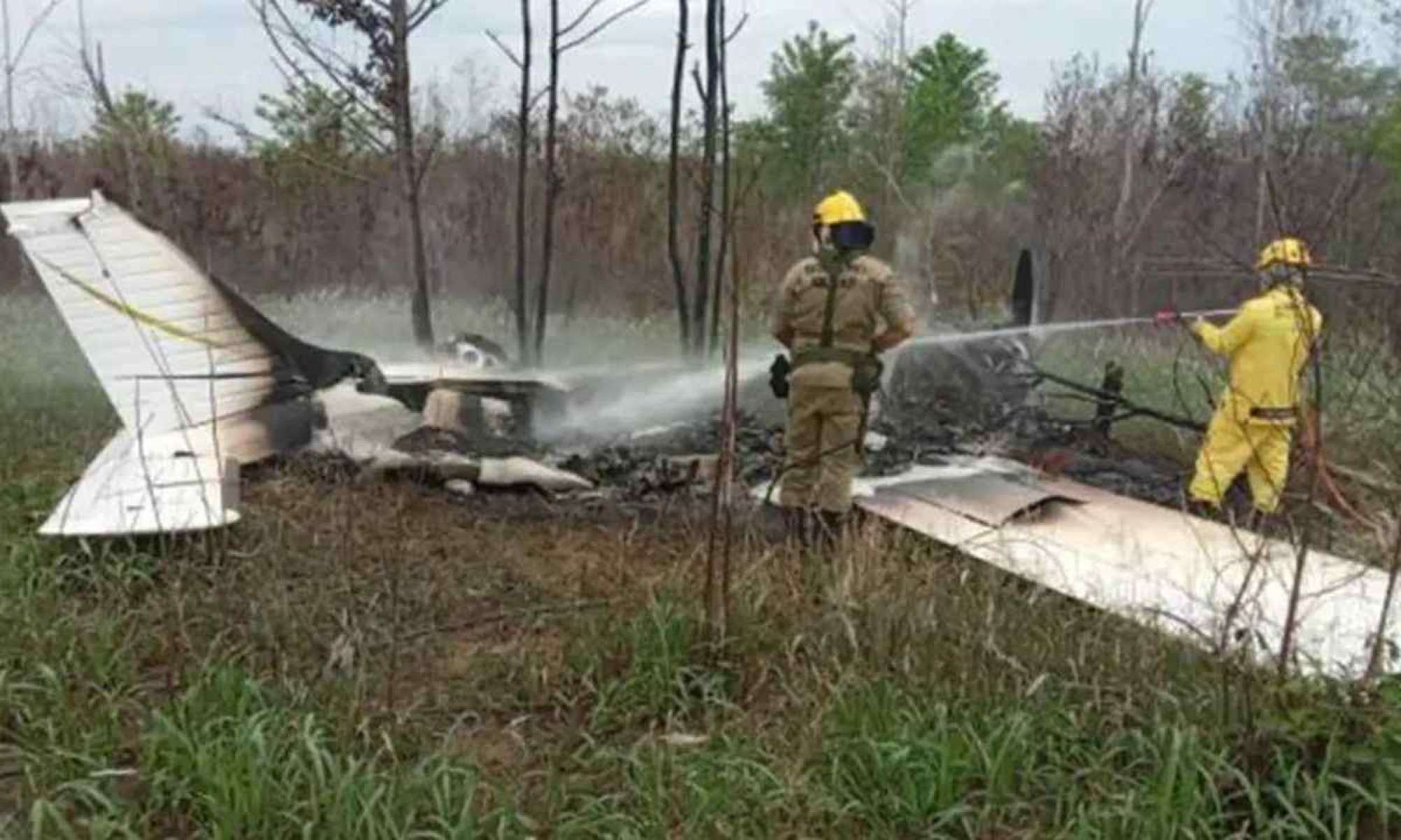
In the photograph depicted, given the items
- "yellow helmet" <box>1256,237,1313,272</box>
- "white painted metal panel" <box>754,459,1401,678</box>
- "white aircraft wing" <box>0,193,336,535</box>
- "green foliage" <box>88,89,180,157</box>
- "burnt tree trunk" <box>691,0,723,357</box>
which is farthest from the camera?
"green foliage" <box>88,89,180,157</box>

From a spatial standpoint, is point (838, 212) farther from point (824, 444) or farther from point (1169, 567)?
point (1169, 567)

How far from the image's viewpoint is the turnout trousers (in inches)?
262

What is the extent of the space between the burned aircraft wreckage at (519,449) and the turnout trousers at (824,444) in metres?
0.24

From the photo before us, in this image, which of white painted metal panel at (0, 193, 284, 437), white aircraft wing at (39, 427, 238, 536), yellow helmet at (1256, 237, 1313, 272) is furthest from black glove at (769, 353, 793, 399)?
yellow helmet at (1256, 237, 1313, 272)

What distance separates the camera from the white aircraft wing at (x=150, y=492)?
5.51 metres

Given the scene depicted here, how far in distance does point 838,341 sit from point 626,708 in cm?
284

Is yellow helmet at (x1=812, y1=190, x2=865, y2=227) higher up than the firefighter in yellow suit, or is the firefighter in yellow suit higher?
yellow helmet at (x1=812, y1=190, x2=865, y2=227)

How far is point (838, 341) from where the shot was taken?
6.70m

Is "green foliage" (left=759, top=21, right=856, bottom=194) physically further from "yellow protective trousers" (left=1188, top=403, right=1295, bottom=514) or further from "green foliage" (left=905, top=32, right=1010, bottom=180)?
"yellow protective trousers" (left=1188, top=403, right=1295, bottom=514)

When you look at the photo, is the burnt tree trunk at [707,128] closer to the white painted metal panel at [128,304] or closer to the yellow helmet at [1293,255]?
the white painted metal panel at [128,304]

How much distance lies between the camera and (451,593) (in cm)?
564

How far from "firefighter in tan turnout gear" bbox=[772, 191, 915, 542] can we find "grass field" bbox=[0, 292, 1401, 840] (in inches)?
33.7

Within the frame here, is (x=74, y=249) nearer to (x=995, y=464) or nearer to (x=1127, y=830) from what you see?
(x=995, y=464)

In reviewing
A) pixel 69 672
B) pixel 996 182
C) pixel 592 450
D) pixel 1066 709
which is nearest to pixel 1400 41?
→ pixel 996 182
